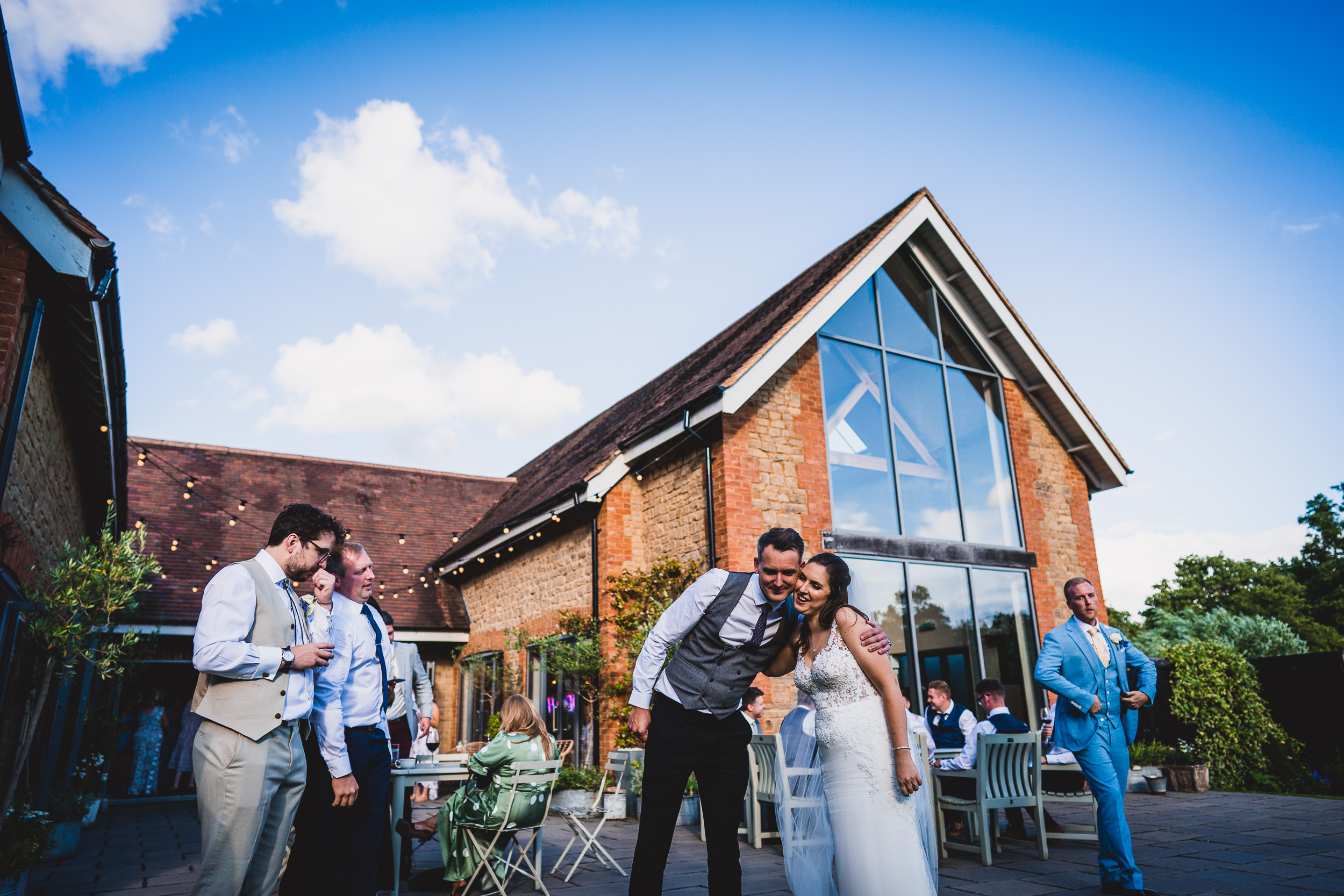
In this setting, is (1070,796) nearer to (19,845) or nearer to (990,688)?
(990,688)

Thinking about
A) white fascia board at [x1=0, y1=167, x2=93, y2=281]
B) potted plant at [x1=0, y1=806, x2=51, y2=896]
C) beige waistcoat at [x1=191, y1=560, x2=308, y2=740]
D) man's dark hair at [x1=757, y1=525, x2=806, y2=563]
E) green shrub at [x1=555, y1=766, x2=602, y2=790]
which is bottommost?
green shrub at [x1=555, y1=766, x2=602, y2=790]

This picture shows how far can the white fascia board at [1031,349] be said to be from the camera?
34.3ft

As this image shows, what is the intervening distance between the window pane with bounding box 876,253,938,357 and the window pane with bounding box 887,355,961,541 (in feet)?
0.84

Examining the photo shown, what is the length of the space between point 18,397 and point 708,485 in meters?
6.13

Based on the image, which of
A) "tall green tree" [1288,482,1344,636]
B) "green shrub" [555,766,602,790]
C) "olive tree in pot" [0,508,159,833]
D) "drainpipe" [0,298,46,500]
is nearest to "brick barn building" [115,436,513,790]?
"olive tree in pot" [0,508,159,833]

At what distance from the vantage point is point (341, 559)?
3814 millimetres

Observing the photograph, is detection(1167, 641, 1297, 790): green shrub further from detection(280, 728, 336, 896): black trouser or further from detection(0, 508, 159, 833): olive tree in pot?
detection(0, 508, 159, 833): olive tree in pot

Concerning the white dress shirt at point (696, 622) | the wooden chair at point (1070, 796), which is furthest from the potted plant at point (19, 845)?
the wooden chair at point (1070, 796)

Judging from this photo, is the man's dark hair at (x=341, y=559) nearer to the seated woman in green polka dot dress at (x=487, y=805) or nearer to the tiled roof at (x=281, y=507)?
the seated woman in green polka dot dress at (x=487, y=805)

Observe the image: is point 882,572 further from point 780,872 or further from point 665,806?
point 665,806

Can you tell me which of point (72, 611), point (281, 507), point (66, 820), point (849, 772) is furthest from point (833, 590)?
point (281, 507)

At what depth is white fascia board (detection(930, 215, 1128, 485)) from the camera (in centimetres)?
1045

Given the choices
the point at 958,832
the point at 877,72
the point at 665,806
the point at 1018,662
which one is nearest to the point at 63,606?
the point at 665,806

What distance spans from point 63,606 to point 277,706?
4296mm
